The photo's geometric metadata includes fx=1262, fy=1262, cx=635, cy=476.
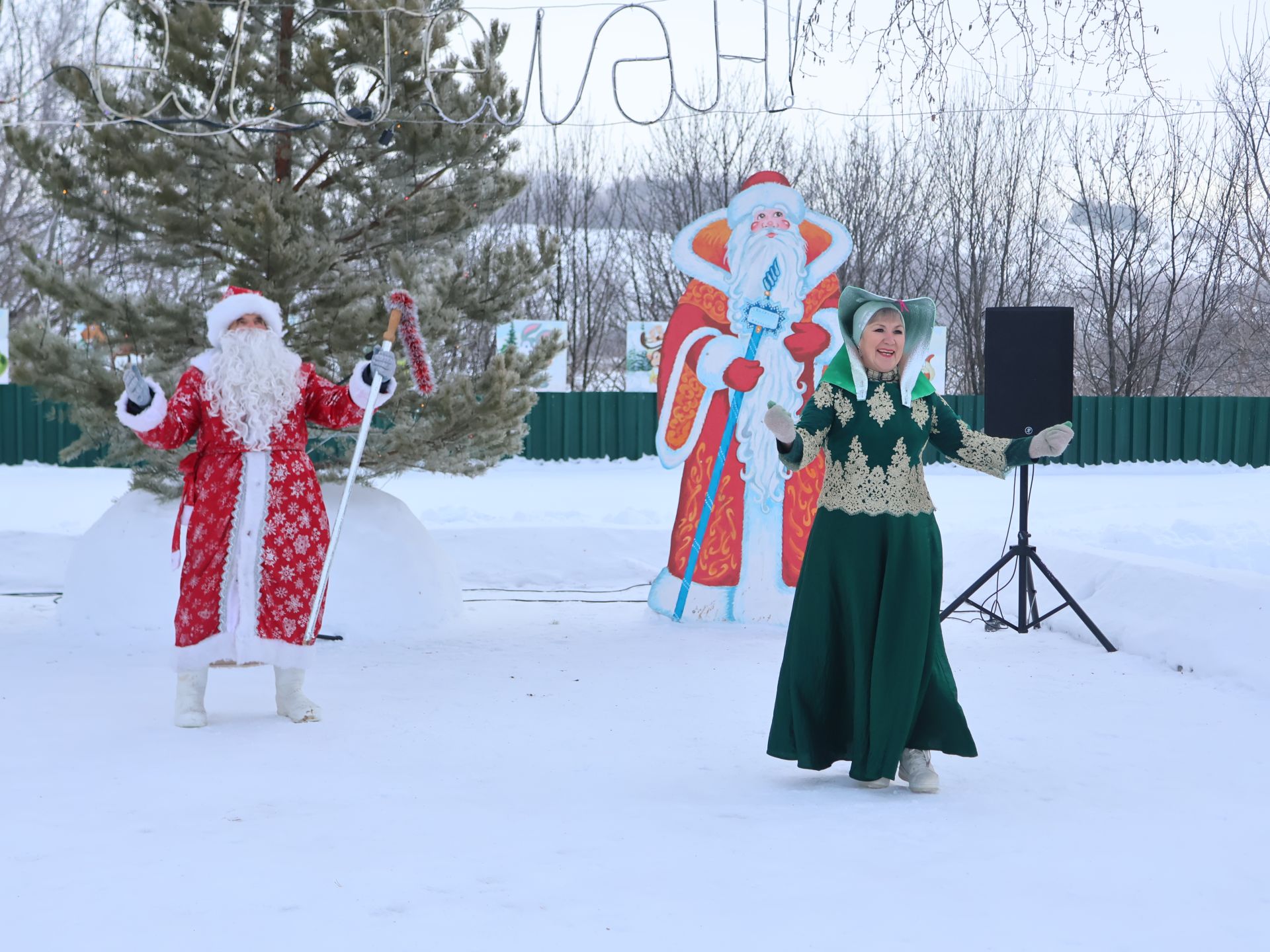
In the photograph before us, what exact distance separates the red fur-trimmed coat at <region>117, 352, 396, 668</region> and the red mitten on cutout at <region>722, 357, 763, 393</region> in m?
2.40

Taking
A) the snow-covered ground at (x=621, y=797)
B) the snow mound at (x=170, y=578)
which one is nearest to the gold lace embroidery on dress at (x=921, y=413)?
the snow-covered ground at (x=621, y=797)

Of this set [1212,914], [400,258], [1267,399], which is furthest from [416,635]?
[1267,399]

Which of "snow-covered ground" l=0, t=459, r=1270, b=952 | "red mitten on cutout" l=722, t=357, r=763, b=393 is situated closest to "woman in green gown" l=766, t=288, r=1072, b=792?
"snow-covered ground" l=0, t=459, r=1270, b=952

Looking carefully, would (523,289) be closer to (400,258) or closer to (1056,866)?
(400,258)

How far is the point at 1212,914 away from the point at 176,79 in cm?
550

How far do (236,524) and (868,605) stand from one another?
6.97 feet

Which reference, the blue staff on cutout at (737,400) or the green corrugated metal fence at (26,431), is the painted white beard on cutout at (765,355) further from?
the green corrugated metal fence at (26,431)

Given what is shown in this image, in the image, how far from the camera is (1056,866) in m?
2.85

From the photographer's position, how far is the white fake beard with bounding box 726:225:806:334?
6.33m

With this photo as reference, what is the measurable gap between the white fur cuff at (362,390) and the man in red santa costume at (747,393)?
2.21 meters

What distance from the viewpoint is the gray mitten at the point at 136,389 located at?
13.2 ft

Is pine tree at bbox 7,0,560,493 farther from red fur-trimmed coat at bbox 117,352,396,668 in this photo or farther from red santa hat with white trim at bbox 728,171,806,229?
red fur-trimmed coat at bbox 117,352,396,668

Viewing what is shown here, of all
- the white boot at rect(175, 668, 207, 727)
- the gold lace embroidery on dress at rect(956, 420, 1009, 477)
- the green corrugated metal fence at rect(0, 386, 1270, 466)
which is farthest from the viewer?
the green corrugated metal fence at rect(0, 386, 1270, 466)

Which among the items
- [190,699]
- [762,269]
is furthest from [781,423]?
[762,269]
